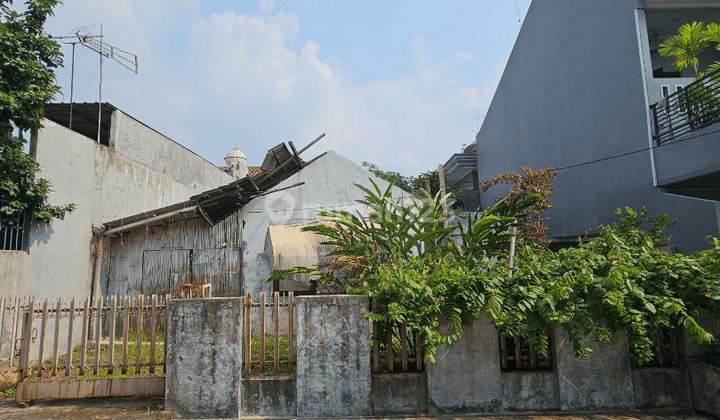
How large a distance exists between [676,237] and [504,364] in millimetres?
5729

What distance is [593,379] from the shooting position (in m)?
5.07

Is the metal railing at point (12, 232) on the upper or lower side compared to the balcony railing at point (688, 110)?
lower

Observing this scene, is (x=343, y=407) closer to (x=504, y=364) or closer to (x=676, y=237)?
(x=504, y=364)

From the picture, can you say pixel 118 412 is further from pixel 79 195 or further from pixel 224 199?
pixel 79 195

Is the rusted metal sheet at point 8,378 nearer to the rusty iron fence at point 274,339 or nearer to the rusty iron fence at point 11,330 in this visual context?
the rusty iron fence at point 11,330

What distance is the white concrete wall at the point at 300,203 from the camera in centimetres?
1048

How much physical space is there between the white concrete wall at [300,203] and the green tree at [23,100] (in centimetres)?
402

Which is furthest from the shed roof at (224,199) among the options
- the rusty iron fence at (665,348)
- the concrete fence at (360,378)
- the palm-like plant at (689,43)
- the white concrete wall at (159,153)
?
the palm-like plant at (689,43)

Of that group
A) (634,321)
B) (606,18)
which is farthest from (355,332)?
(606,18)

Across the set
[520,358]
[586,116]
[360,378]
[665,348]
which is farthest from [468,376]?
[586,116]

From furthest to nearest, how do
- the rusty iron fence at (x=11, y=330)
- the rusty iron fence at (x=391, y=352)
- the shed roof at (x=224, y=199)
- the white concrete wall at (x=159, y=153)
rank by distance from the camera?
the white concrete wall at (x=159, y=153), the shed roof at (x=224, y=199), the rusty iron fence at (x=11, y=330), the rusty iron fence at (x=391, y=352)

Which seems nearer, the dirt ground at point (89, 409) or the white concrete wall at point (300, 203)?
the dirt ground at point (89, 409)

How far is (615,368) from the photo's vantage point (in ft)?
16.7

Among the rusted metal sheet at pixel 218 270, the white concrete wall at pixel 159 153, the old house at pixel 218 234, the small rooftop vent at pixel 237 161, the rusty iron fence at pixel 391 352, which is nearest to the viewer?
the rusty iron fence at pixel 391 352
